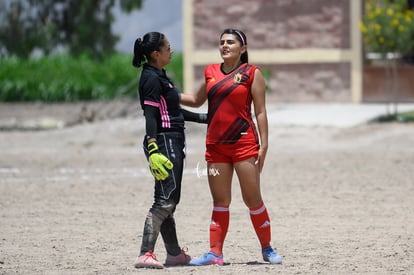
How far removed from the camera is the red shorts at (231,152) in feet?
27.0

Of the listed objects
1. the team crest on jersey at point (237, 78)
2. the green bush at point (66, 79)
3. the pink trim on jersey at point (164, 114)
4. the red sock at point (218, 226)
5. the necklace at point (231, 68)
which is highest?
the necklace at point (231, 68)

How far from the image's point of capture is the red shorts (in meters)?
8.23

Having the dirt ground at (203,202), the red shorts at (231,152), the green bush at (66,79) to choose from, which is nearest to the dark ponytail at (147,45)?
the red shorts at (231,152)

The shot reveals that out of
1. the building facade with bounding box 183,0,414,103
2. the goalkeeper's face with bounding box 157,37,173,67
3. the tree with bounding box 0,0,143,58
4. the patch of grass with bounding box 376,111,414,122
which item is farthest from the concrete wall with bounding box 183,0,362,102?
the goalkeeper's face with bounding box 157,37,173,67

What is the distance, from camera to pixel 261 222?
27.7ft

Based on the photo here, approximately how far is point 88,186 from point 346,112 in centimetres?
1056

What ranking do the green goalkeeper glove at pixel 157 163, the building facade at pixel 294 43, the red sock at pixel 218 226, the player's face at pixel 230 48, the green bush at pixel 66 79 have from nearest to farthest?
the green goalkeeper glove at pixel 157 163 < the player's face at pixel 230 48 < the red sock at pixel 218 226 < the building facade at pixel 294 43 < the green bush at pixel 66 79

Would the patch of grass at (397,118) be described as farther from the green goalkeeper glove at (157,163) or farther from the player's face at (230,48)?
the green goalkeeper glove at (157,163)

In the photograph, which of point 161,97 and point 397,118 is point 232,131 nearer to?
point 161,97

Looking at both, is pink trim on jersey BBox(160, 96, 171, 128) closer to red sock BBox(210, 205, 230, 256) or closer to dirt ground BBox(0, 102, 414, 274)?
dirt ground BBox(0, 102, 414, 274)

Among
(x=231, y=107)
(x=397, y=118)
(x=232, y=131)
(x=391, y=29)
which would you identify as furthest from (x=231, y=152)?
(x=397, y=118)

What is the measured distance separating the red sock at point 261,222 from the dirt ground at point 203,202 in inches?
7.8

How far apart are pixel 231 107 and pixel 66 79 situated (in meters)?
24.6

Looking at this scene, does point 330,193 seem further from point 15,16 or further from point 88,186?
point 15,16
